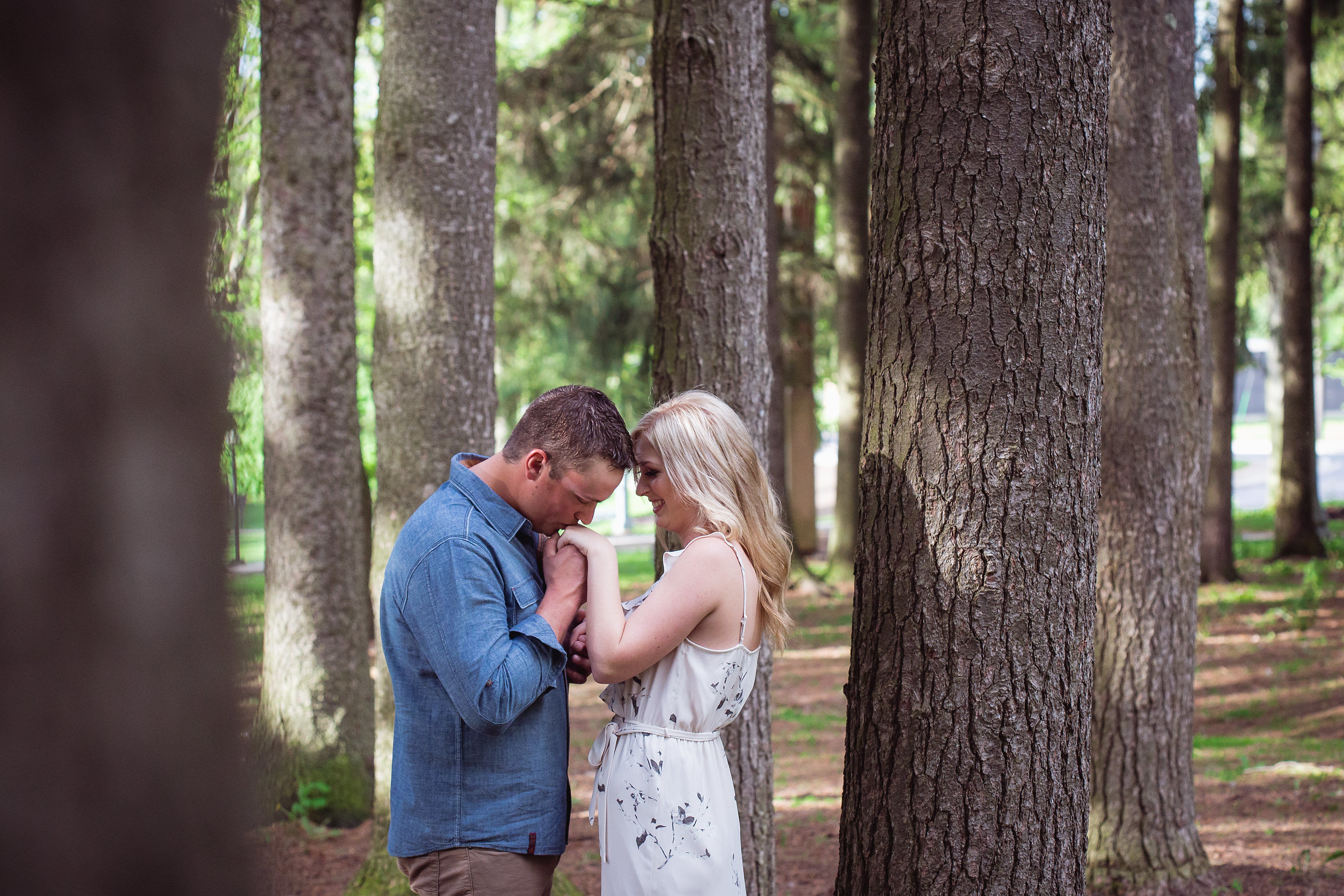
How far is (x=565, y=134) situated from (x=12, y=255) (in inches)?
655

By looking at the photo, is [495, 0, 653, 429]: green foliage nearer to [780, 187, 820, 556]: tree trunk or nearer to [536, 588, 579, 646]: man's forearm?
[780, 187, 820, 556]: tree trunk

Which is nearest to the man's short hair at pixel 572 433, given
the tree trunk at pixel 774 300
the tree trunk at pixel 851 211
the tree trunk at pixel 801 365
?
the tree trunk at pixel 774 300

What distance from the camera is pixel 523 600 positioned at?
2527 millimetres

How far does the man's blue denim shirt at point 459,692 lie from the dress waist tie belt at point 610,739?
0.14 meters

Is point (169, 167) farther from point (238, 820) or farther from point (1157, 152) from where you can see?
point (1157, 152)

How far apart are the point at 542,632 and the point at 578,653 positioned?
0.75 feet

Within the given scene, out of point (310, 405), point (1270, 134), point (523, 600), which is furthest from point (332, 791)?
point (1270, 134)

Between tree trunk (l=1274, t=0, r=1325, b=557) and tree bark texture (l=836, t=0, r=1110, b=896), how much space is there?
51.3 feet

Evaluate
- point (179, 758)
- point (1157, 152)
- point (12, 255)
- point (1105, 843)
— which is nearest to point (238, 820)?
point (179, 758)

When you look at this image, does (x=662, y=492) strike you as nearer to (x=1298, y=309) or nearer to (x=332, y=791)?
(x=332, y=791)

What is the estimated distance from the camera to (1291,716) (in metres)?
8.82

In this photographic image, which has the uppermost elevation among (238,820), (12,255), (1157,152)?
(1157,152)

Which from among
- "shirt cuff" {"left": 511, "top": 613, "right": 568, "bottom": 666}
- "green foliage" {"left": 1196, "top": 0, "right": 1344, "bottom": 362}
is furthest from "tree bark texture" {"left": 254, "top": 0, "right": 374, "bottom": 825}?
"green foliage" {"left": 1196, "top": 0, "right": 1344, "bottom": 362}

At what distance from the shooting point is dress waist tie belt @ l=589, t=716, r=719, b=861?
104 inches
